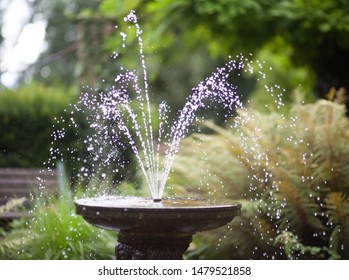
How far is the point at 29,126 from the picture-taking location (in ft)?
26.2

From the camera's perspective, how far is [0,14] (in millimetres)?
20172

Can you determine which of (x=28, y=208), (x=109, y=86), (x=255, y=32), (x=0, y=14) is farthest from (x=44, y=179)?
(x=0, y=14)

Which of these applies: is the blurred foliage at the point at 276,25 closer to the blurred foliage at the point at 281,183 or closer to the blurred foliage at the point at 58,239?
the blurred foliage at the point at 281,183

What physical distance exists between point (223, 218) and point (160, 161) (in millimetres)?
2712

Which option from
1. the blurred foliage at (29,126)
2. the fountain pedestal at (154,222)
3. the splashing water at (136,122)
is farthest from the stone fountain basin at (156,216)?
the blurred foliage at (29,126)

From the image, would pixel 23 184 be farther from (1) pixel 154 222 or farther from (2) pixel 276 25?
(2) pixel 276 25

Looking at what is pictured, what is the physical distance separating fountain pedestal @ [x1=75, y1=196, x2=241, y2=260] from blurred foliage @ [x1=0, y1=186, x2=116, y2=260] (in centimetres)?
122

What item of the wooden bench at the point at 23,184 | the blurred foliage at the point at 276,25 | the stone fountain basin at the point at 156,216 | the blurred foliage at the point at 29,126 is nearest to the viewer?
the stone fountain basin at the point at 156,216

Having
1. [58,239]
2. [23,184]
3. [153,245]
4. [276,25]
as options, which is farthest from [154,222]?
[276,25]

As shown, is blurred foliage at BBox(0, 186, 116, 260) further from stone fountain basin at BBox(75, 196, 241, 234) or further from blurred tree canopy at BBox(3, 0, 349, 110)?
blurred tree canopy at BBox(3, 0, 349, 110)

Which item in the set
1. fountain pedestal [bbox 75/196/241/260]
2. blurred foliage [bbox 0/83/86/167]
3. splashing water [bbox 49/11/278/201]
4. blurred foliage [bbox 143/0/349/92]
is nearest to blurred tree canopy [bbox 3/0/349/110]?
blurred foliage [bbox 143/0/349/92]

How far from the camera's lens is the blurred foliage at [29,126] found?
7750 mm

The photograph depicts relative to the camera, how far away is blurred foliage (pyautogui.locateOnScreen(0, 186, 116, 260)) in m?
4.77

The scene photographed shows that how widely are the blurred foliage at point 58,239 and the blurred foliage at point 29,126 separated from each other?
2.67 m
